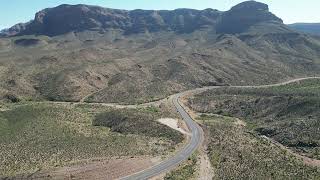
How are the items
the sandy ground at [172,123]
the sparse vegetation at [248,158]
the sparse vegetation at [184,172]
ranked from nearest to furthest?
the sparse vegetation at [184,172] < the sparse vegetation at [248,158] < the sandy ground at [172,123]

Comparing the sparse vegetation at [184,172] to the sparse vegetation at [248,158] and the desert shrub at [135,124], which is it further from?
the desert shrub at [135,124]

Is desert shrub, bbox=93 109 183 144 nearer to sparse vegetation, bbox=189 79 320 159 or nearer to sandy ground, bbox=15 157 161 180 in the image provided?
sandy ground, bbox=15 157 161 180

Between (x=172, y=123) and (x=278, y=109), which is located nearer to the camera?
(x=172, y=123)

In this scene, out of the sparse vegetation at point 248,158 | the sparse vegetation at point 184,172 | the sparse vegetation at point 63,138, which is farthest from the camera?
the sparse vegetation at point 63,138

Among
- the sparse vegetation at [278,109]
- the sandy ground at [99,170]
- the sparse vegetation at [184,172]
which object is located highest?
the sandy ground at [99,170]

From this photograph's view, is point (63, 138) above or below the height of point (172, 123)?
above

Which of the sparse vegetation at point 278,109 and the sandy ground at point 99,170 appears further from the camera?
the sparse vegetation at point 278,109

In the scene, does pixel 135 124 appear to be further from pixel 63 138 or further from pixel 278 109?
pixel 278 109

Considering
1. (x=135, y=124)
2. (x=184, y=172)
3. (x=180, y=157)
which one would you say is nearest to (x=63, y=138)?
(x=135, y=124)

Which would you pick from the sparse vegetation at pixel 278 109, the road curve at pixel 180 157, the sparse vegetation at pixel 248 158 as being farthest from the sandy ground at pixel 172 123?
the sparse vegetation at pixel 278 109

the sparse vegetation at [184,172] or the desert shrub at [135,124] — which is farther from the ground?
the sparse vegetation at [184,172]
